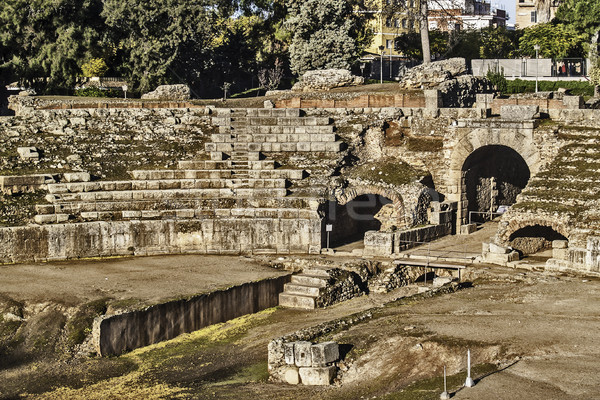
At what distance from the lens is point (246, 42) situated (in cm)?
5862

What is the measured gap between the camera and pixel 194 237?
34.9m

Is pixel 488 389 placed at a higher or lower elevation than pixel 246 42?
lower

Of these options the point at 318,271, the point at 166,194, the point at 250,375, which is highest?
the point at 166,194

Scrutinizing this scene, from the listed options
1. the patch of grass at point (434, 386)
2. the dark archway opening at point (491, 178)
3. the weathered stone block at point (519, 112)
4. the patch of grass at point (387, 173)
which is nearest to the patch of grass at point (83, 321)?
the patch of grass at point (434, 386)

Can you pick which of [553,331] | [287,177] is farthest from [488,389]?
[287,177]

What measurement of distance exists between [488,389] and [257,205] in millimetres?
17373

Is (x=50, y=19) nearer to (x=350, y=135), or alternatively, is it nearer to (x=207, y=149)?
(x=207, y=149)

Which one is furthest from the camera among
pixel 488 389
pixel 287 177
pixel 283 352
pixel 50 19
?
pixel 50 19

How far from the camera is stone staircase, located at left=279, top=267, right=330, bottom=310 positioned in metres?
30.7

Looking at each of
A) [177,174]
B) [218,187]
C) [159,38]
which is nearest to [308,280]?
[218,187]

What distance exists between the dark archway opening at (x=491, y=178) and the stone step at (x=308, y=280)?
994 centimetres

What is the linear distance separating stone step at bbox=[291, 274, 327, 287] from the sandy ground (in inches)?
25.6

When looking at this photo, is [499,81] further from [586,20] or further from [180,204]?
[180,204]

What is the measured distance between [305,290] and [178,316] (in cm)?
504
